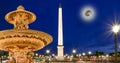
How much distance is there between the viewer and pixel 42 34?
8438 millimetres

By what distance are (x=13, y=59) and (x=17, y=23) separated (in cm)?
115

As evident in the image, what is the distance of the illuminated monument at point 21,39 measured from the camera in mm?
8188

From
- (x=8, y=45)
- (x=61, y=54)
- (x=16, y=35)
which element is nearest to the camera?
(x=16, y=35)

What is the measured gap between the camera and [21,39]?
328 inches

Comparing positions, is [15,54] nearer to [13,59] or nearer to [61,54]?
[13,59]

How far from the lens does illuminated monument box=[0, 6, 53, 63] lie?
8.19 m

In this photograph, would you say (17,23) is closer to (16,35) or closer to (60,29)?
(16,35)

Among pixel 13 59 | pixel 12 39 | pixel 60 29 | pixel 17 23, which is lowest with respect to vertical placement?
pixel 13 59

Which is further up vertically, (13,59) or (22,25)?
(22,25)

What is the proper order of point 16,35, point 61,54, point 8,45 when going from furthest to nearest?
point 61,54, point 8,45, point 16,35

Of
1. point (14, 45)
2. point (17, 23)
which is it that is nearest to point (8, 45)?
point (14, 45)

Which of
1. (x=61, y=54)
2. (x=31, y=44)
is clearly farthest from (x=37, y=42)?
(x=61, y=54)

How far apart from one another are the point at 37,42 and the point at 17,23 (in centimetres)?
97

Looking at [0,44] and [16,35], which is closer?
[16,35]
